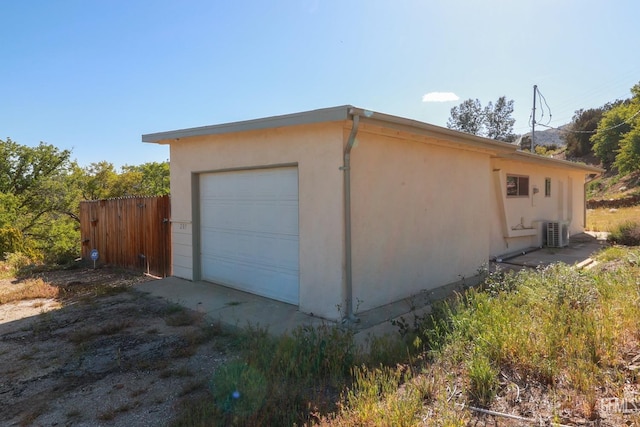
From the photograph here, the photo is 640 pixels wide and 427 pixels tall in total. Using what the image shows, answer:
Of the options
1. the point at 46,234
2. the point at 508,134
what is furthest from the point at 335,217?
the point at 508,134

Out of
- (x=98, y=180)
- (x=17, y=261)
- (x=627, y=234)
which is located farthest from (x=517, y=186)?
(x=98, y=180)

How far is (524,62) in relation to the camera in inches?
509

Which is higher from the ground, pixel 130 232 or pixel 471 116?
pixel 471 116

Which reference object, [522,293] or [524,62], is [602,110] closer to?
[524,62]

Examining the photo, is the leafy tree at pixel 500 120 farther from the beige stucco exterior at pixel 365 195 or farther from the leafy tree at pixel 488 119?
the beige stucco exterior at pixel 365 195

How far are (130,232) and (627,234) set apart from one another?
48.1ft

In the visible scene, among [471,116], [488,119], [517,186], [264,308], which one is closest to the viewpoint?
[264,308]

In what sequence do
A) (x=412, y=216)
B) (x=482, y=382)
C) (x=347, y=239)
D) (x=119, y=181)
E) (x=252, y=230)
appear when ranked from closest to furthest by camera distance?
(x=482, y=382)
(x=347, y=239)
(x=412, y=216)
(x=252, y=230)
(x=119, y=181)

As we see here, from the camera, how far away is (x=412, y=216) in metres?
6.32

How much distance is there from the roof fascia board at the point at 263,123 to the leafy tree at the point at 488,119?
40625mm

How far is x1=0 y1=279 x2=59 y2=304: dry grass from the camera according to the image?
7005 millimetres

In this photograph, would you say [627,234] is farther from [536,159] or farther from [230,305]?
[230,305]

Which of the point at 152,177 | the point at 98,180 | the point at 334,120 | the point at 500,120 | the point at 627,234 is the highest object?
the point at 500,120

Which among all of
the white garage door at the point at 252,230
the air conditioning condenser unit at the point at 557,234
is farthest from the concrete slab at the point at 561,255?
the white garage door at the point at 252,230
